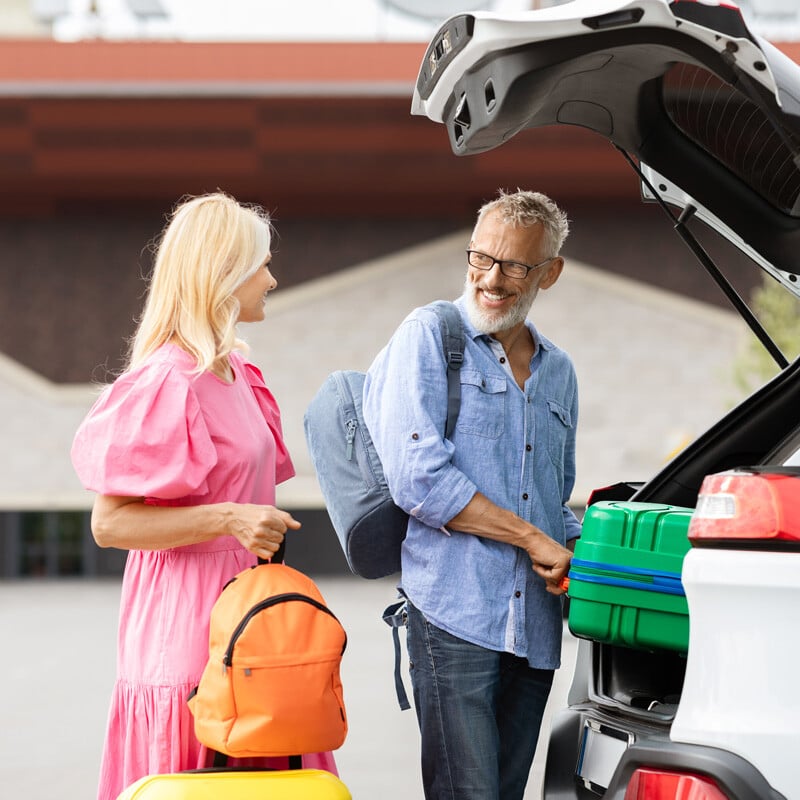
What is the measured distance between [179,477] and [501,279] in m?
0.88

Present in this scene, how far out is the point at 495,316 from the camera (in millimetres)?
2559

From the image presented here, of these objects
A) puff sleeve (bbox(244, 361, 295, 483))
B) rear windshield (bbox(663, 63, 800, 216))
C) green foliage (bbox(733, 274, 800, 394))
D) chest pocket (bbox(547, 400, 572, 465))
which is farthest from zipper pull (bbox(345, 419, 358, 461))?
green foliage (bbox(733, 274, 800, 394))

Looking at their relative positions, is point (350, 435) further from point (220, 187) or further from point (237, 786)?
point (220, 187)

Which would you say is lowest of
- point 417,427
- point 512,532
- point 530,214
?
point 512,532

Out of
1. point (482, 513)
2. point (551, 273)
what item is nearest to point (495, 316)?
point (551, 273)

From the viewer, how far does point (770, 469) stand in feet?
5.41

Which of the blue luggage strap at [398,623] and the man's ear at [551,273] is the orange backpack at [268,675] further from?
the man's ear at [551,273]

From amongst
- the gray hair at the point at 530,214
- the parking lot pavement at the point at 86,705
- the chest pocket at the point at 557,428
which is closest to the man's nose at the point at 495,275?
the gray hair at the point at 530,214

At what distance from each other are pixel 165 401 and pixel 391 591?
11215 mm

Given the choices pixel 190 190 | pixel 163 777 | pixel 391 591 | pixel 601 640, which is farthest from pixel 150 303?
pixel 190 190

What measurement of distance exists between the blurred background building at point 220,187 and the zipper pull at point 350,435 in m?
12.3

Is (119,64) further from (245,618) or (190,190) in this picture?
(245,618)

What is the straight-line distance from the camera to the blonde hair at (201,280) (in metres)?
2.29

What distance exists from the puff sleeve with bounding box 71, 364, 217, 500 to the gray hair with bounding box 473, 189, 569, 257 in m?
0.82
